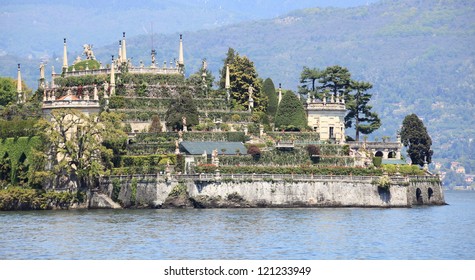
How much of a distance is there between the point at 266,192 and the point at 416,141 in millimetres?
37841

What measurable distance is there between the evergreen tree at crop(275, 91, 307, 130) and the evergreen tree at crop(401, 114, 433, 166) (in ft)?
59.8

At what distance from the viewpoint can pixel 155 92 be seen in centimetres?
14162

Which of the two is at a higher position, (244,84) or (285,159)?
(244,84)

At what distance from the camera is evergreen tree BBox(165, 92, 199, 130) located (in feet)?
436

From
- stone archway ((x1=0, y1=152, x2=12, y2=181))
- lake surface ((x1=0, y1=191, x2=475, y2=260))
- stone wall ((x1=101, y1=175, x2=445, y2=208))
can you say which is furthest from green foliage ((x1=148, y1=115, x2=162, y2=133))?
lake surface ((x1=0, y1=191, x2=475, y2=260))

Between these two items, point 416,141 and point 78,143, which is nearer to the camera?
point 78,143

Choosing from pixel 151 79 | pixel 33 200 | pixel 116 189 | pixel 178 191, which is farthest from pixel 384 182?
pixel 151 79

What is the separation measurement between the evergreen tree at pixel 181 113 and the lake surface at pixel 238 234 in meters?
16.1

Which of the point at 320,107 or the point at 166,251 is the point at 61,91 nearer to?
the point at 320,107

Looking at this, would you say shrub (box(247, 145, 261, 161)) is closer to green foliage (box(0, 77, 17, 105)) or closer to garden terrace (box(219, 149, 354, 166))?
garden terrace (box(219, 149, 354, 166))

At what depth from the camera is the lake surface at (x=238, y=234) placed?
84.8 m

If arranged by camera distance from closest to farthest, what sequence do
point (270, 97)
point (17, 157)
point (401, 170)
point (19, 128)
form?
1. point (17, 157)
2. point (19, 128)
3. point (401, 170)
4. point (270, 97)

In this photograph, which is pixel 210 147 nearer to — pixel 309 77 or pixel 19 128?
pixel 19 128

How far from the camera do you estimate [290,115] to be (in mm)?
140250
